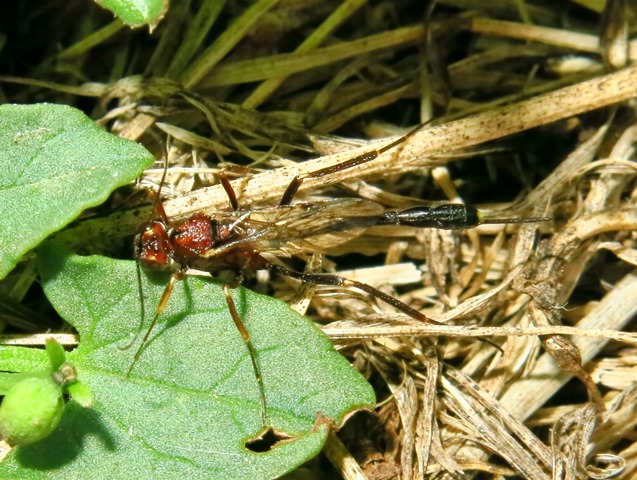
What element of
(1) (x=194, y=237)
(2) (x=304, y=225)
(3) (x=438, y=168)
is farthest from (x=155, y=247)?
(3) (x=438, y=168)

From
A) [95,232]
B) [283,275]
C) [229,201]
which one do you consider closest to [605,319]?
[283,275]

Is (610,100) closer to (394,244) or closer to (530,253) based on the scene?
(530,253)

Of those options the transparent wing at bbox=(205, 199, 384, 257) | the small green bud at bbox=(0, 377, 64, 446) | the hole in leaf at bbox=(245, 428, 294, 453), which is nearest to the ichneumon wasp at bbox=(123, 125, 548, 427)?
the transparent wing at bbox=(205, 199, 384, 257)

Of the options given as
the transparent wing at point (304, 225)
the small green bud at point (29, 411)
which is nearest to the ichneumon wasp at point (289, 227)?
the transparent wing at point (304, 225)

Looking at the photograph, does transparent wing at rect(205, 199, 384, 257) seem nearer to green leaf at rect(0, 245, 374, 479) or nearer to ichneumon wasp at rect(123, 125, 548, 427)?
ichneumon wasp at rect(123, 125, 548, 427)

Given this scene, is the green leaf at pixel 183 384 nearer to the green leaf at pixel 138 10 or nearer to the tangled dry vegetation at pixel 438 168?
the tangled dry vegetation at pixel 438 168

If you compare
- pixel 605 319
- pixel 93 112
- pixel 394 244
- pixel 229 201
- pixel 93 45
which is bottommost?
pixel 605 319

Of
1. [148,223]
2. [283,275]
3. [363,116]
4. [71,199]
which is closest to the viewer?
[71,199]

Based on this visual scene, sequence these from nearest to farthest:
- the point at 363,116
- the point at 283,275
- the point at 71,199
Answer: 1. the point at 71,199
2. the point at 283,275
3. the point at 363,116
